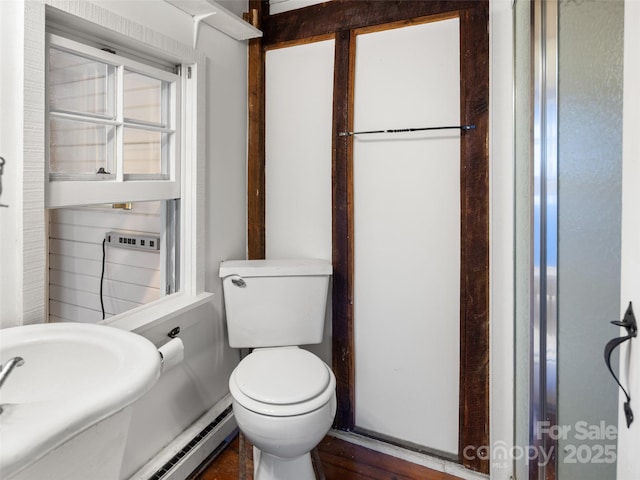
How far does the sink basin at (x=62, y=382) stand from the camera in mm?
607

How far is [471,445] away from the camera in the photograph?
1.70 meters

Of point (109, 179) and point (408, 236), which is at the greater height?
point (109, 179)

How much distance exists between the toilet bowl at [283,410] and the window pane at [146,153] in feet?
3.13

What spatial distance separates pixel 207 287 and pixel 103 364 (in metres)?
0.89

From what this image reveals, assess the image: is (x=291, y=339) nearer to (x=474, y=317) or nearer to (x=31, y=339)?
(x=474, y=317)

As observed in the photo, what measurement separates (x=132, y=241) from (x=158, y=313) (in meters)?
0.78

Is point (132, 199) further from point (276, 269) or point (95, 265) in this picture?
point (95, 265)

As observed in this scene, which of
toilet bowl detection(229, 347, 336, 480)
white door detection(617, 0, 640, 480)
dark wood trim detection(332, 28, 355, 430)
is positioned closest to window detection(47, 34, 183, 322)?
toilet bowl detection(229, 347, 336, 480)

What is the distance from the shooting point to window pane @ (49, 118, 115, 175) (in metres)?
1.31

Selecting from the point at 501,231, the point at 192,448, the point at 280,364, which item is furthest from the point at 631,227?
the point at 192,448

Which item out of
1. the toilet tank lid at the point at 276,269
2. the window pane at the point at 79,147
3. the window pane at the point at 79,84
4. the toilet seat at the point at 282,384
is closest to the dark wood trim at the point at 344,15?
the window pane at the point at 79,84

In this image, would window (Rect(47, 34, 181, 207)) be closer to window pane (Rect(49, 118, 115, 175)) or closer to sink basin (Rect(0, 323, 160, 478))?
window pane (Rect(49, 118, 115, 175))

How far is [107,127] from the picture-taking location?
146cm

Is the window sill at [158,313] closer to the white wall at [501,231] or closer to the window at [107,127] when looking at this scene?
Result: the window at [107,127]
